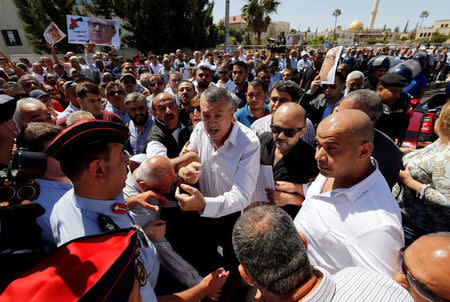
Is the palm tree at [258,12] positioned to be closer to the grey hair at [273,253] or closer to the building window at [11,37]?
the building window at [11,37]

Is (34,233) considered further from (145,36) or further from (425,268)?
(145,36)

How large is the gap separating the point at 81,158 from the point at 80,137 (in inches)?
4.5

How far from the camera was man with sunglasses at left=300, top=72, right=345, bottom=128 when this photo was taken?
419 centimetres

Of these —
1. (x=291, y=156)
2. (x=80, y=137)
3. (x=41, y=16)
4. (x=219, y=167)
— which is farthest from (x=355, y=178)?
(x=41, y=16)

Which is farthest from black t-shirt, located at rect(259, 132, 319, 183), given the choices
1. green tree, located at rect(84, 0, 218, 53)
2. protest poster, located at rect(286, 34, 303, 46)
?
green tree, located at rect(84, 0, 218, 53)

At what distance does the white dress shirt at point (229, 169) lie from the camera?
2.00 metres

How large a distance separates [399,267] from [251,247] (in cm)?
90

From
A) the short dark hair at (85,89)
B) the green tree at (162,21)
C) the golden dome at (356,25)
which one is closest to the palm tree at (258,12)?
the green tree at (162,21)

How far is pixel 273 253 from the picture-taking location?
100cm

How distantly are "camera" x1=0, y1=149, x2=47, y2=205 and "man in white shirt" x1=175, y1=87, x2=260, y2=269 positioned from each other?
0.95 meters

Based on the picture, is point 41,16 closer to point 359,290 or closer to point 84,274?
point 84,274

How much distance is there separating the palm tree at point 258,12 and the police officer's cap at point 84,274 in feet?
118

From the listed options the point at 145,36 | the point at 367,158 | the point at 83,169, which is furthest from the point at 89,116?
the point at 145,36

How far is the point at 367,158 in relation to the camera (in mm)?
1573
